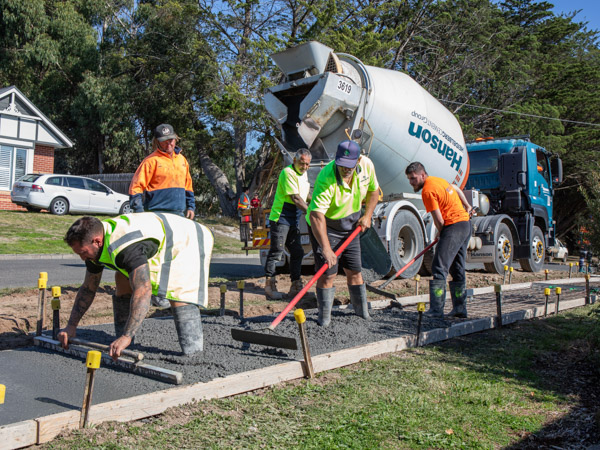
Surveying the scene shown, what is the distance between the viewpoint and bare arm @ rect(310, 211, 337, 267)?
5.04m

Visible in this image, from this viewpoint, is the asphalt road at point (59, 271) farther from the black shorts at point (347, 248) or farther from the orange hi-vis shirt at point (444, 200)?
the orange hi-vis shirt at point (444, 200)

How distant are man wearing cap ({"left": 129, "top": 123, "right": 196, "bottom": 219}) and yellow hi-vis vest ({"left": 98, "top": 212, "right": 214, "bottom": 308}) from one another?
220cm

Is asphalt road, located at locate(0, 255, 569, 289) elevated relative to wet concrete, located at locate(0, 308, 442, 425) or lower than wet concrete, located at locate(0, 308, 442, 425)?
elevated

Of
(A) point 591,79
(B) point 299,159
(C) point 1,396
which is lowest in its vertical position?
(C) point 1,396

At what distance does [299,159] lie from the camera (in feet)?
22.6

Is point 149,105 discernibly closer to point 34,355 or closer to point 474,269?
point 474,269

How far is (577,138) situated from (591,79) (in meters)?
4.36

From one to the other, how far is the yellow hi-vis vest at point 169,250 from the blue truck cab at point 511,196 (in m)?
8.51

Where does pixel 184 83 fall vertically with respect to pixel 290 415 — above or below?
above

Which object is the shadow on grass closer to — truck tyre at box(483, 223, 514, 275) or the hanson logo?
the hanson logo

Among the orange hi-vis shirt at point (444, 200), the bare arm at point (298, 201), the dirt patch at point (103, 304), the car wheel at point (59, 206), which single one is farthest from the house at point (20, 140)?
the orange hi-vis shirt at point (444, 200)

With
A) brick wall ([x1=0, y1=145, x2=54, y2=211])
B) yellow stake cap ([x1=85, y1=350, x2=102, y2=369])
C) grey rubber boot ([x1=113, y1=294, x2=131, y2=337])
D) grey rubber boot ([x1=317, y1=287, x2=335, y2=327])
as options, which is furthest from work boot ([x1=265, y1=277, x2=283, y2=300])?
brick wall ([x1=0, y1=145, x2=54, y2=211])

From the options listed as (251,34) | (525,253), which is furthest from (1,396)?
(251,34)

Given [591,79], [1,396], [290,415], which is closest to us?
[1,396]
